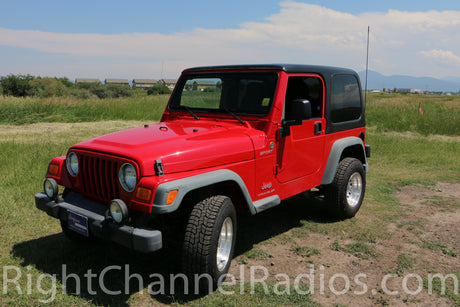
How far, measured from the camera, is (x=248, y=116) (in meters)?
3.94

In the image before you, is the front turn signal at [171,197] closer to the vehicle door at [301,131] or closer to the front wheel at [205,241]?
the front wheel at [205,241]

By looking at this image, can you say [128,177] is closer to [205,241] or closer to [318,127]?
[205,241]

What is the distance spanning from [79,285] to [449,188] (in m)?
6.39

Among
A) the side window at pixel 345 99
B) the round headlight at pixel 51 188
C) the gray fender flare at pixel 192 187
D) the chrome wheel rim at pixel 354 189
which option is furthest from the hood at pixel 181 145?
the chrome wheel rim at pixel 354 189

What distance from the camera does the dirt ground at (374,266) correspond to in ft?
10.6

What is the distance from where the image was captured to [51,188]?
3.47 m

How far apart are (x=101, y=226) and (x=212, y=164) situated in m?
1.02

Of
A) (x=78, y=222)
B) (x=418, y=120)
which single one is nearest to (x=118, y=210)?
(x=78, y=222)

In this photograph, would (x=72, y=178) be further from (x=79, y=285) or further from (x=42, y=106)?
(x=42, y=106)

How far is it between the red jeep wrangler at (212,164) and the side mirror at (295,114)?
0.01 meters

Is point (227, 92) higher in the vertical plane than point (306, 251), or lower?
higher

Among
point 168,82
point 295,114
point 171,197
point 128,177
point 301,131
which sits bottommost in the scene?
point 171,197

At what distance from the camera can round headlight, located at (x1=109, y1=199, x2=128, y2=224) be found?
2.83 meters

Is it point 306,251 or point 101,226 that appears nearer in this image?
point 101,226
